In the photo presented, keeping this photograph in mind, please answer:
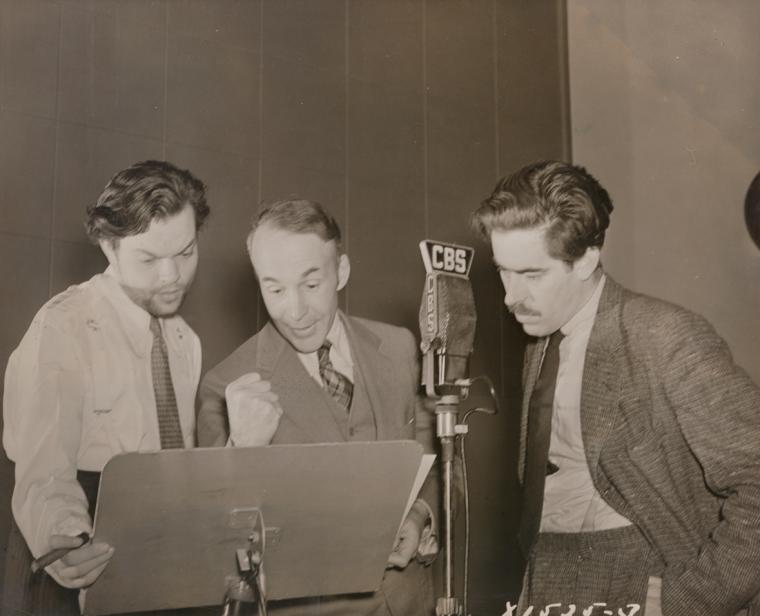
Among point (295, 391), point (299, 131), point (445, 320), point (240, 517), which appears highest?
point (299, 131)

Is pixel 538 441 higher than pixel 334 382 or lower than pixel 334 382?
lower

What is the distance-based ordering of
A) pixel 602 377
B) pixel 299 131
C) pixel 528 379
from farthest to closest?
pixel 299 131 < pixel 528 379 < pixel 602 377

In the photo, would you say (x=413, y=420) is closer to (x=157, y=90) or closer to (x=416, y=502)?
(x=416, y=502)

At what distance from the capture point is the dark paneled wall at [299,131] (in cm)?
252

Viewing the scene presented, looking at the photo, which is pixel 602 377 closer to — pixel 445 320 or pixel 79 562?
pixel 445 320

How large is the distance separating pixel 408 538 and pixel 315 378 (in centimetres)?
49

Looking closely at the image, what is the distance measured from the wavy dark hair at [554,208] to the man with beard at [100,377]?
31.8 inches

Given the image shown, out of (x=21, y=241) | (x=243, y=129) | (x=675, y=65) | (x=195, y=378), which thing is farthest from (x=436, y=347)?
(x=675, y=65)

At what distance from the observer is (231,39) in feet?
9.36

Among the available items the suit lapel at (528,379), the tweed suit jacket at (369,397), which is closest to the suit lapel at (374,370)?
the tweed suit jacket at (369,397)

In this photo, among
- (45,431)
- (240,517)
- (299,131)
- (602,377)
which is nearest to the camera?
(240,517)

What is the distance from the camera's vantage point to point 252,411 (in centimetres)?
259

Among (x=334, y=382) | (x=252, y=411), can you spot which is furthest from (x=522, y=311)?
(x=252, y=411)

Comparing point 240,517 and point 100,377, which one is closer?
point 240,517
